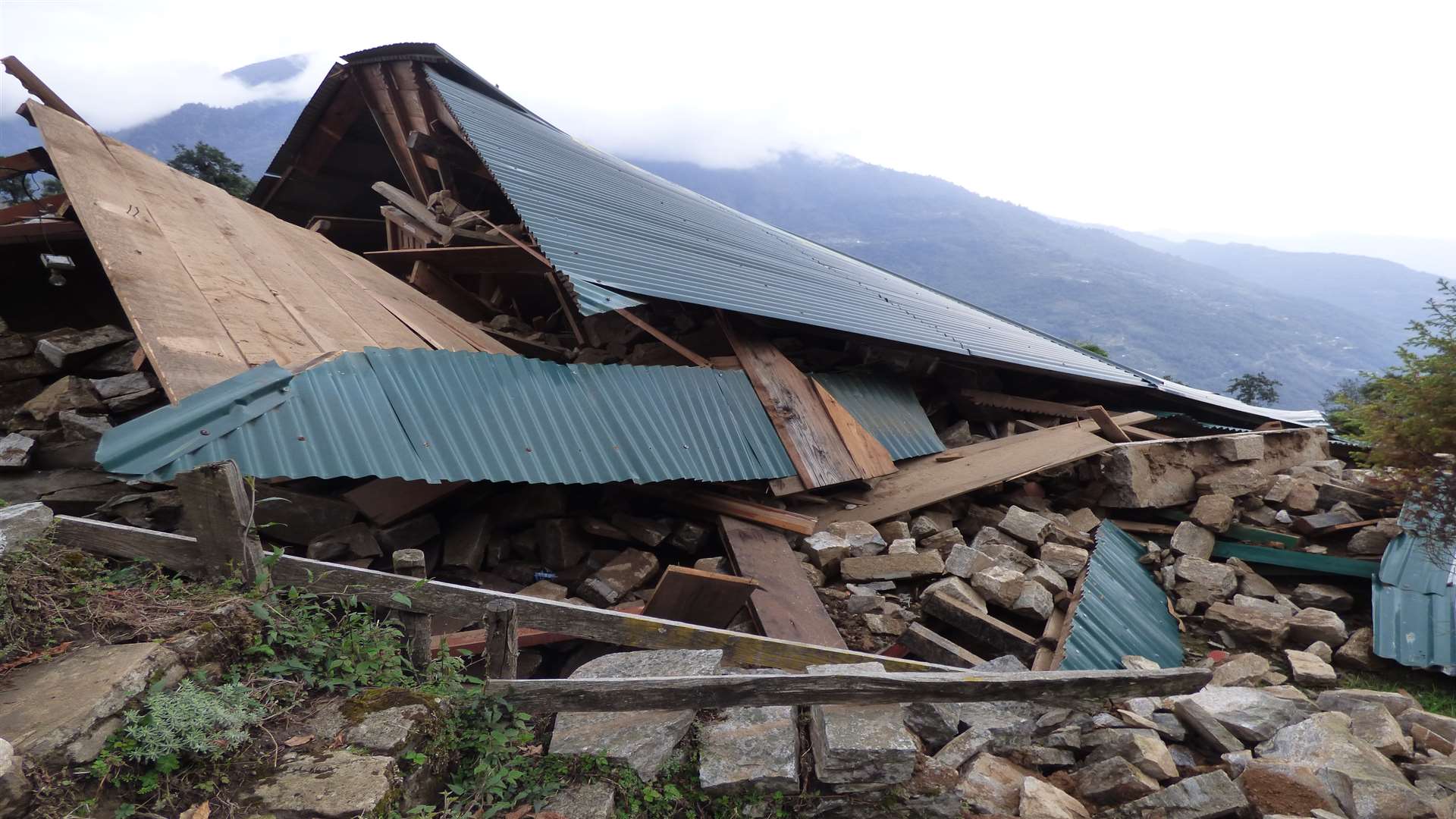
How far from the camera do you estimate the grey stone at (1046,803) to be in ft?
9.27

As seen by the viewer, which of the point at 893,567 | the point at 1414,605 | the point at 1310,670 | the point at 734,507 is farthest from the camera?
the point at 734,507

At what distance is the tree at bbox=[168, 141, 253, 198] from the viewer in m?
24.4

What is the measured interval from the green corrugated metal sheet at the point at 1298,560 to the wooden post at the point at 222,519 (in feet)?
25.9

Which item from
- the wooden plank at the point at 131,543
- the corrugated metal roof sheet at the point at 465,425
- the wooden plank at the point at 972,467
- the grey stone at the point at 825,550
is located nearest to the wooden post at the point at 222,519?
the wooden plank at the point at 131,543

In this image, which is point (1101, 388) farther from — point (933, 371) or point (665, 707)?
point (665, 707)

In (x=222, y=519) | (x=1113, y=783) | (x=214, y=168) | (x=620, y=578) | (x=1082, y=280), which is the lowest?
(x=620, y=578)

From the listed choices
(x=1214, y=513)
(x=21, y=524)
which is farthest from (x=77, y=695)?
(x=1214, y=513)

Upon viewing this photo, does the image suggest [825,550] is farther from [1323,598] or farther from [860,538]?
[1323,598]

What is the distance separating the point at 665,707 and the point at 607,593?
194cm

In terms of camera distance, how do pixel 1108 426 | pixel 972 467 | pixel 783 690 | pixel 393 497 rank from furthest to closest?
pixel 1108 426, pixel 972 467, pixel 393 497, pixel 783 690

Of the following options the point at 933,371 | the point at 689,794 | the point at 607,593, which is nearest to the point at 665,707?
the point at 689,794

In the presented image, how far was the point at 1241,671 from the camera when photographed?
187 inches

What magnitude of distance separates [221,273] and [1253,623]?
8.59 metres

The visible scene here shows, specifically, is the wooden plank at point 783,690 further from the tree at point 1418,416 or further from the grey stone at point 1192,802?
the tree at point 1418,416
